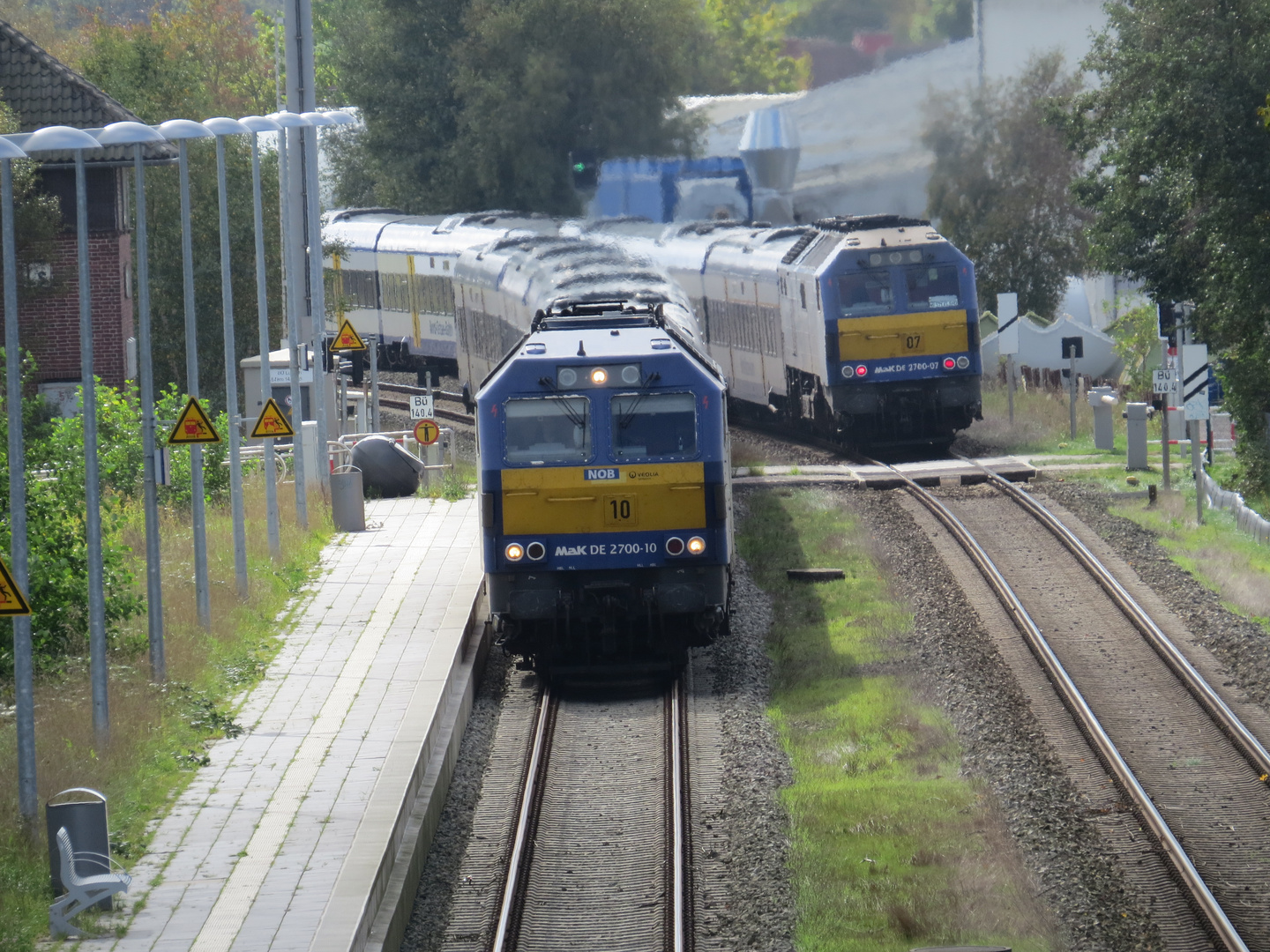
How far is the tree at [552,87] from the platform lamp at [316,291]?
2713cm

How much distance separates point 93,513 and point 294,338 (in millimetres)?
10331

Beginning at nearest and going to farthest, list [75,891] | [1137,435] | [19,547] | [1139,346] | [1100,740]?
1. [75,891]
2. [19,547]
3. [1100,740]
4. [1137,435]
5. [1139,346]

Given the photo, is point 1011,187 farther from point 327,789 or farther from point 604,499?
point 327,789

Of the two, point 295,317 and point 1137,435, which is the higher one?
point 295,317

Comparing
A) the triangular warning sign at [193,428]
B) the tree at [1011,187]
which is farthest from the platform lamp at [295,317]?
the tree at [1011,187]

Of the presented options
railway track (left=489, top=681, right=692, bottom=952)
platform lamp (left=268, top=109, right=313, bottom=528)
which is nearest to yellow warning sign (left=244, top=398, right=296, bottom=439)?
platform lamp (left=268, top=109, right=313, bottom=528)

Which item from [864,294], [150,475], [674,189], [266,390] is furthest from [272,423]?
[674,189]

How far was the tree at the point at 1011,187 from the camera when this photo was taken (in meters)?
41.4

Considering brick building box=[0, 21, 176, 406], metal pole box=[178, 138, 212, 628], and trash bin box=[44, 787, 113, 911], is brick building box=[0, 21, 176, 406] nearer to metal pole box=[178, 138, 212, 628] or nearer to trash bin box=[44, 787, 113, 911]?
metal pole box=[178, 138, 212, 628]

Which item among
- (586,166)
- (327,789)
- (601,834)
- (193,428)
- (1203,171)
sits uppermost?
(586,166)

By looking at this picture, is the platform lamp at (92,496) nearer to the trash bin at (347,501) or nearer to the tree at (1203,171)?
the trash bin at (347,501)

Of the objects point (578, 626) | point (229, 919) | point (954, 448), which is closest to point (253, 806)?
point (229, 919)

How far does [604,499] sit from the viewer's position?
1399cm

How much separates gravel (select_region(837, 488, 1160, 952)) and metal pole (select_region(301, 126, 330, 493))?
318 inches
